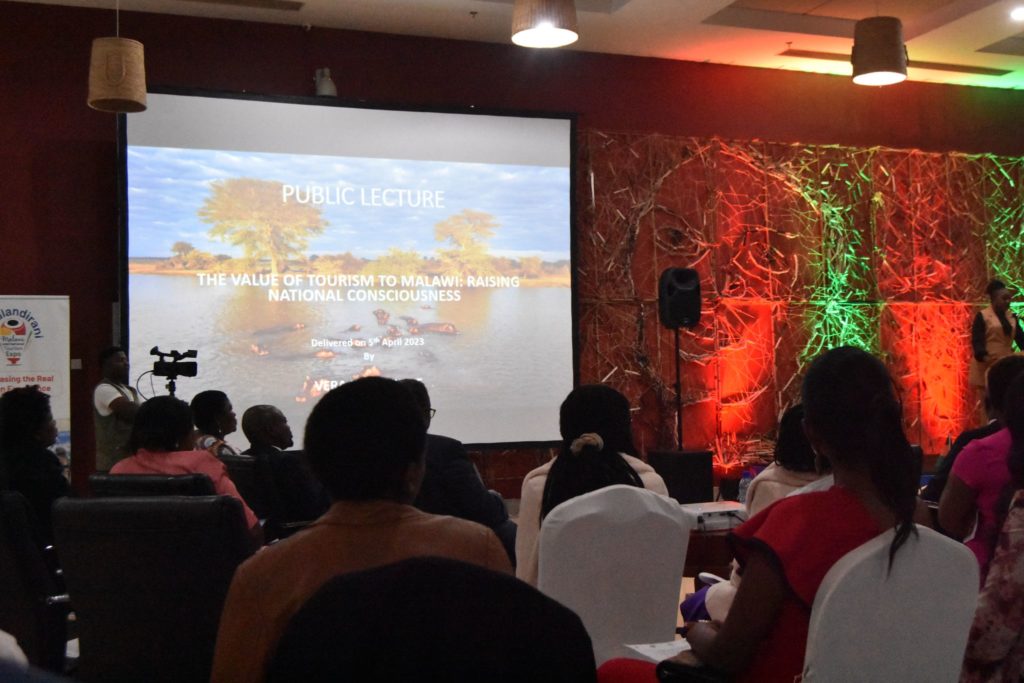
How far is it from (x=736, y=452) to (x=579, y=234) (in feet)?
7.03

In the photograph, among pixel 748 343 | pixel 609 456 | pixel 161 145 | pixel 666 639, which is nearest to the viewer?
pixel 666 639

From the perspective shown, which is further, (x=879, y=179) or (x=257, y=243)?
(x=879, y=179)

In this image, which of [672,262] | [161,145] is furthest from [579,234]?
[161,145]

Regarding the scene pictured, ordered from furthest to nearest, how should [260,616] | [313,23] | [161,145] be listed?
[313,23], [161,145], [260,616]

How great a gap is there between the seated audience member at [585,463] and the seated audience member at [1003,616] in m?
0.87

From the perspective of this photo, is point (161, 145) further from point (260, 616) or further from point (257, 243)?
point (260, 616)

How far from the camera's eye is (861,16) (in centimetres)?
824

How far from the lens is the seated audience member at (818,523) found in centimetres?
171

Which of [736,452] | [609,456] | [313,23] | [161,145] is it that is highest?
[313,23]

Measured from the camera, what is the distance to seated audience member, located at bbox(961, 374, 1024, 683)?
245cm

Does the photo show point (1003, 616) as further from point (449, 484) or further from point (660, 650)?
point (449, 484)

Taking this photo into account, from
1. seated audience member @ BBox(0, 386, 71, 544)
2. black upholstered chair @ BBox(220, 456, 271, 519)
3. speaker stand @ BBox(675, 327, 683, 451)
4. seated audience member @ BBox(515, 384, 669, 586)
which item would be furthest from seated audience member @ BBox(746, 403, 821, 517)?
speaker stand @ BBox(675, 327, 683, 451)

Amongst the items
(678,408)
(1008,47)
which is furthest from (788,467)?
(1008,47)

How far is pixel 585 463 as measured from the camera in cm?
301
